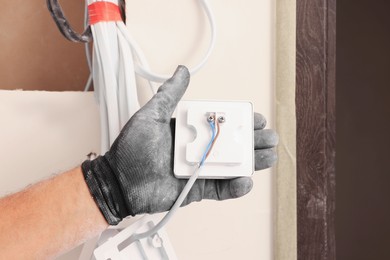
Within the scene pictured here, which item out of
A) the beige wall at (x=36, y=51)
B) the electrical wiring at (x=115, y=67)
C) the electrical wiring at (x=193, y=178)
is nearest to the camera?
the electrical wiring at (x=193, y=178)

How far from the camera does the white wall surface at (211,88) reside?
2.27ft

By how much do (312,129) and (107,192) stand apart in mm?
397

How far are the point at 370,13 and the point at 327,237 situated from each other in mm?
→ 1928

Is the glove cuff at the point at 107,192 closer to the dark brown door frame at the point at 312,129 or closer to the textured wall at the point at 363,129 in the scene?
the dark brown door frame at the point at 312,129

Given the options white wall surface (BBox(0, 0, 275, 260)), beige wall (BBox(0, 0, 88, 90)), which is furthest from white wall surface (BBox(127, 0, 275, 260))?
beige wall (BBox(0, 0, 88, 90))

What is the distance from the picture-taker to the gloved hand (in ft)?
1.79

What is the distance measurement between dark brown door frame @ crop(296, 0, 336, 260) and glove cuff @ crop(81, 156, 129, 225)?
0.34m

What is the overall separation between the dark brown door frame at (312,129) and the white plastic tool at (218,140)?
20cm

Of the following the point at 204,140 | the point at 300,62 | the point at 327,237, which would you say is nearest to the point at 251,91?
the point at 300,62

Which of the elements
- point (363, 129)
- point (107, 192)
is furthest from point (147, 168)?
point (363, 129)

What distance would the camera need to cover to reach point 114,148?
55 cm

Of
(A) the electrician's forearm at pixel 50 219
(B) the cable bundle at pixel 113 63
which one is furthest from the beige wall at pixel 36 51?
(A) the electrician's forearm at pixel 50 219

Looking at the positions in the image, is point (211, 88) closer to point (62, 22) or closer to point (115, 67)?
point (115, 67)

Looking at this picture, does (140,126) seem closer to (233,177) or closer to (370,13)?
(233,177)
